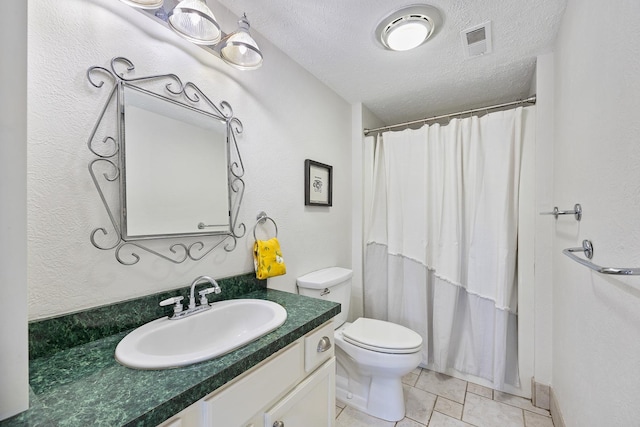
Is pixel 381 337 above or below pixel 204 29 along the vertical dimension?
below

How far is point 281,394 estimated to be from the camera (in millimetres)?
890

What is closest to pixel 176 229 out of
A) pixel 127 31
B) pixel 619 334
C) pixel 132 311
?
pixel 132 311

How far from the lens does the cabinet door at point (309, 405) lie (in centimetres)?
87

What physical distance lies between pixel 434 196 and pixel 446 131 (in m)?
0.50

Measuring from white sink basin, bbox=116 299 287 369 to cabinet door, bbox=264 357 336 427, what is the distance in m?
0.26

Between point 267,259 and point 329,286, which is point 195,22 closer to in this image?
point 267,259

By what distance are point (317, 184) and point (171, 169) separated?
990mm

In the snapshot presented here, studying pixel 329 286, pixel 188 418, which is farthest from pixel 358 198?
pixel 188 418

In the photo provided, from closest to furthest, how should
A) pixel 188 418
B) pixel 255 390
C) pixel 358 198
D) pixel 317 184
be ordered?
1. pixel 188 418
2. pixel 255 390
3. pixel 317 184
4. pixel 358 198

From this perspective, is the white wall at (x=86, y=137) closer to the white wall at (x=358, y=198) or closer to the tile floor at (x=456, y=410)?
the white wall at (x=358, y=198)

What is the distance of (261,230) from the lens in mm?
1451

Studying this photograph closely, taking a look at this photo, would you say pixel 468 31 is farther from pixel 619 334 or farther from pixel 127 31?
pixel 127 31

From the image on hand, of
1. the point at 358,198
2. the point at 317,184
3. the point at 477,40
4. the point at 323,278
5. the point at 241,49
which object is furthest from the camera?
the point at 358,198

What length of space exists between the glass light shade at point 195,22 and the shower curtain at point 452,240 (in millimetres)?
1519
